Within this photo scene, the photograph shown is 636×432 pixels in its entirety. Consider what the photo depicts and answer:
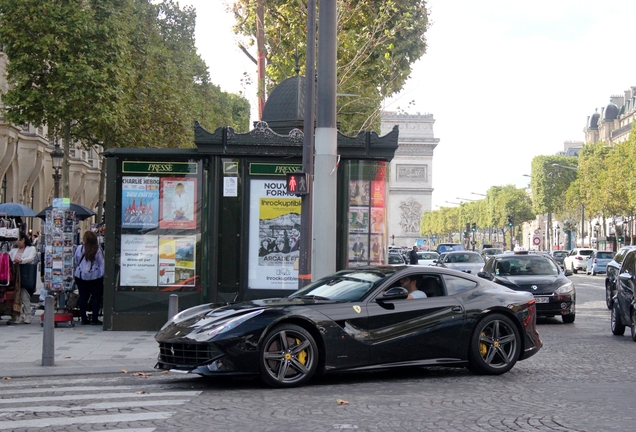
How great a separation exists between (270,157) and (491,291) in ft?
22.3

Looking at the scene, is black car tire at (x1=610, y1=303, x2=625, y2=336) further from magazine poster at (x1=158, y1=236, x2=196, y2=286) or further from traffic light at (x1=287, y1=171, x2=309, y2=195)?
magazine poster at (x1=158, y1=236, x2=196, y2=286)

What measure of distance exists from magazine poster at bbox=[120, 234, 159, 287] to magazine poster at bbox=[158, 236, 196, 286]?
0.12 m

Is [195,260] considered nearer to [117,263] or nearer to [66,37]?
Result: [117,263]

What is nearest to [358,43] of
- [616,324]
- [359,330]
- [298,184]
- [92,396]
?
[616,324]

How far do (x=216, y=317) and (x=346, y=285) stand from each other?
5.43ft

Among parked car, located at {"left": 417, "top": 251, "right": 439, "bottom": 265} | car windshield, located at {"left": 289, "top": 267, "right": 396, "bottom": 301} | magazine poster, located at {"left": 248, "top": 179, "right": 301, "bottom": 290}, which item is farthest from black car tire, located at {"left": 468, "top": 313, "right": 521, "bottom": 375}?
parked car, located at {"left": 417, "top": 251, "right": 439, "bottom": 265}

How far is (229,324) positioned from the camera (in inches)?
396

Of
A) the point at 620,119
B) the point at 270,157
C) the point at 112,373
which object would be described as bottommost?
the point at 112,373

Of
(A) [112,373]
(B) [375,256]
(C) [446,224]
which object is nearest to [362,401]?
(A) [112,373]

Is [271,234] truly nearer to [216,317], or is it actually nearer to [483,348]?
[483,348]

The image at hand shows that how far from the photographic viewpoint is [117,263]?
17203 millimetres

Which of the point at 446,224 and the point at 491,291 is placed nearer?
the point at 491,291

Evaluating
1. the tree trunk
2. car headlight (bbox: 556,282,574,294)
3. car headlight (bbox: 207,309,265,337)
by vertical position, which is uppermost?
the tree trunk

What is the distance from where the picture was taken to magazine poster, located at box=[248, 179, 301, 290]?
17.5 m
